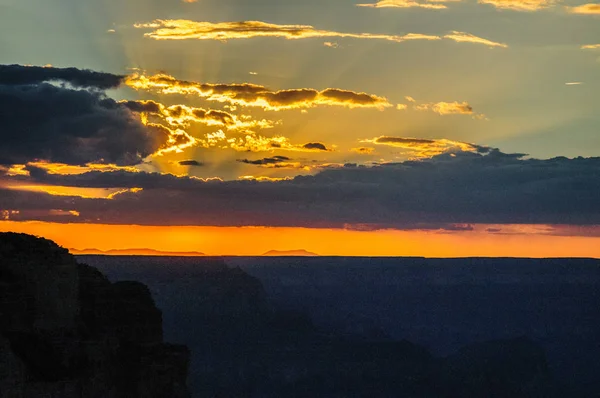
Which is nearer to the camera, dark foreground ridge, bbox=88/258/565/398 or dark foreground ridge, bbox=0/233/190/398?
dark foreground ridge, bbox=0/233/190/398

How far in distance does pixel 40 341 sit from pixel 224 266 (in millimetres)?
121018

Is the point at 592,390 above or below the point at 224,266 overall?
below

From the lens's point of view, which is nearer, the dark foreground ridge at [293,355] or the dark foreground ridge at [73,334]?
the dark foreground ridge at [73,334]

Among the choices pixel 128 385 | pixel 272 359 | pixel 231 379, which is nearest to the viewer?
pixel 128 385

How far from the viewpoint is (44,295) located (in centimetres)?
3569

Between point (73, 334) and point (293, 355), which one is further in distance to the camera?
point (293, 355)

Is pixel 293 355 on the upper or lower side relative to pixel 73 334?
lower

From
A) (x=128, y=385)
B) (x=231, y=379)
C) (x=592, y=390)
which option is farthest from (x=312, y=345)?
(x=128, y=385)

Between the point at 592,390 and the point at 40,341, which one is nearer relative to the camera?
the point at 40,341

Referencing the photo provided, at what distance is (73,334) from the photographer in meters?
36.8

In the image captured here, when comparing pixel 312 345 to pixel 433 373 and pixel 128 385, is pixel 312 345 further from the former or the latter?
pixel 128 385

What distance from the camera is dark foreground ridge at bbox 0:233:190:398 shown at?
3406 cm

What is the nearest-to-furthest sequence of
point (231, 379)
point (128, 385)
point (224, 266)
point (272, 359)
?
point (128, 385), point (231, 379), point (272, 359), point (224, 266)

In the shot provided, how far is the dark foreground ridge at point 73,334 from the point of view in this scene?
34.1 meters
